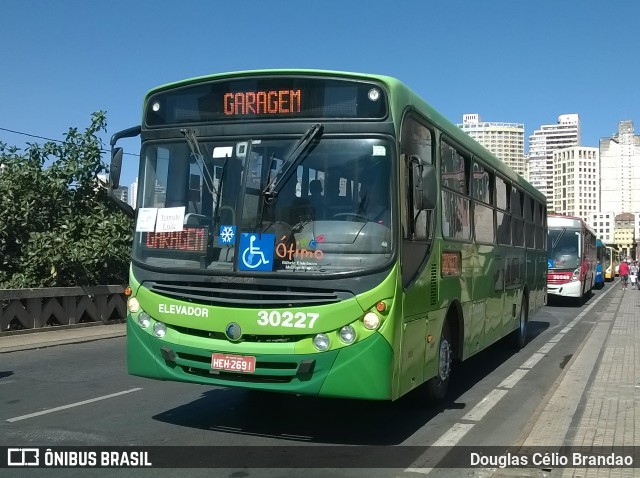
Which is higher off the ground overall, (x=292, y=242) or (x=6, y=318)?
(x=292, y=242)

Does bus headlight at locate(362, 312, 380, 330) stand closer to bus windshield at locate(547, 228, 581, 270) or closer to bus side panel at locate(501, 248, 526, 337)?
bus side panel at locate(501, 248, 526, 337)

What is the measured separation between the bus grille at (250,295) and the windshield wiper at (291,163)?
Result: 795 millimetres

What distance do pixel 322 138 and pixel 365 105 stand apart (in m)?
0.48

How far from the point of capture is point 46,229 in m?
16.2

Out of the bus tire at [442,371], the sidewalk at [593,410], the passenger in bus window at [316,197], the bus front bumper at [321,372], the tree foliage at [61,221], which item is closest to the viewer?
the sidewalk at [593,410]

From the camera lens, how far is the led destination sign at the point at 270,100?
605 centimetres

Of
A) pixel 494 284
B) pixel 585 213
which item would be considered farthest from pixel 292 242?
pixel 585 213

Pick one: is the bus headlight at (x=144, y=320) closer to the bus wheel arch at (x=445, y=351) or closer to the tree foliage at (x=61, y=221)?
the bus wheel arch at (x=445, y=351)

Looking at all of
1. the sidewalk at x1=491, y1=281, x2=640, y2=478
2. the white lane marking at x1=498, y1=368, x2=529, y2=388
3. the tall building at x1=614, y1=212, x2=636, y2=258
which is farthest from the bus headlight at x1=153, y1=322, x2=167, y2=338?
the tall building at x1=614, y1=212, x2=636, y2=258

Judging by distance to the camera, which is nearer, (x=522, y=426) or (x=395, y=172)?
(x=395, y=172)

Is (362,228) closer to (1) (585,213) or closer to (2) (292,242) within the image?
(2) (292,242)

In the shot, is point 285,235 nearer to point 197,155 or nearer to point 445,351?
point 197,155

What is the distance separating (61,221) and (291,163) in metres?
11.9

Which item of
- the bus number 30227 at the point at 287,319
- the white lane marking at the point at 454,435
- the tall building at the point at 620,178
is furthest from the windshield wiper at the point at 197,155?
the tall building at the point at 620,178
